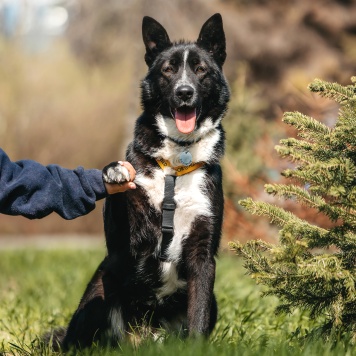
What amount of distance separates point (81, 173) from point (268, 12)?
13.1m

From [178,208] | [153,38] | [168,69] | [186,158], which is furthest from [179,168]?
[153,38]

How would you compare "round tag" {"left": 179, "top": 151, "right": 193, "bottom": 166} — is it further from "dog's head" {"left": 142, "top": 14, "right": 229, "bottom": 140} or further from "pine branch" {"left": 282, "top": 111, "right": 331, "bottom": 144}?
"pine branch" {"left": 282, "top": 111, "right": 331, "bottom": 144}

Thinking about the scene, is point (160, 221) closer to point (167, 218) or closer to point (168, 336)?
point (167, 218)

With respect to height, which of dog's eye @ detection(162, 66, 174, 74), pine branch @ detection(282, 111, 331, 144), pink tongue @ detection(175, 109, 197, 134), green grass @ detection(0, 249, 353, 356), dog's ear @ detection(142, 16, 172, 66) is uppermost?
dog's ear @ detection(142, 16, 172, 66)

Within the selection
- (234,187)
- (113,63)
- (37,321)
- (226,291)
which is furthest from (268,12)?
(37,321)

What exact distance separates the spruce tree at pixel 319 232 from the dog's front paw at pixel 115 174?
58 centimetres

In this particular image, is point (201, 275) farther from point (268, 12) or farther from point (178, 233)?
point (268, 12)

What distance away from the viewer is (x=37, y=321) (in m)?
4.46

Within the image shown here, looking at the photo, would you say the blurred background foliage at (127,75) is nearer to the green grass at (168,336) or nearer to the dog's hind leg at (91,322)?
the green grass at (168,336)

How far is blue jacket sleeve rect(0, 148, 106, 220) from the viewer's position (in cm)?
282

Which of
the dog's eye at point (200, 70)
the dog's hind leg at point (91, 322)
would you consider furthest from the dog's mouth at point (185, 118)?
the dog's hind leg at point (91, 322)

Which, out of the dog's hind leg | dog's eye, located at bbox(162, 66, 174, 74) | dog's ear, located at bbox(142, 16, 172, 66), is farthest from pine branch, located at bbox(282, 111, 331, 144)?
the dog's hind leg

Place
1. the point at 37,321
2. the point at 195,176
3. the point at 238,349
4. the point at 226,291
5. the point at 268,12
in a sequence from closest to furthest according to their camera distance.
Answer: the point at 238,349 → the point at 195,176 → the point at 37,321 → the point at 226,291 → the point at 268,12

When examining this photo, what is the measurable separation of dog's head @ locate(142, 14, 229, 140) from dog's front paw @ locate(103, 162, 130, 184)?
77cm
